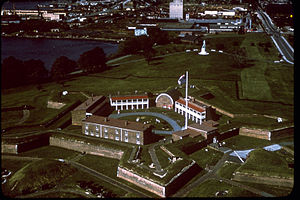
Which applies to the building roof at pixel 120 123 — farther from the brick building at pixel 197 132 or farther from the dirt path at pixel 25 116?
the dirt path at pixel 25 116

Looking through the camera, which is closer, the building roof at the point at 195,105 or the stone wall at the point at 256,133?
the stone wall at the point at 256,133

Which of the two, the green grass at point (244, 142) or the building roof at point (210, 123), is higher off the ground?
the building roof at point (210, 123)

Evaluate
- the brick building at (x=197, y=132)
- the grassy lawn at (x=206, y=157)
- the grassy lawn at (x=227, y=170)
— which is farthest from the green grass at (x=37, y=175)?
the grassy lawn at (x=227, y=170)

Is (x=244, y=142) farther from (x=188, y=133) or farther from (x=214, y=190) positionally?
(x=214, y=190)

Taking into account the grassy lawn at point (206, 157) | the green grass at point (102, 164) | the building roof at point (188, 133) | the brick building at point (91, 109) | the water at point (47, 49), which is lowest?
the green grass at point (102, 164)

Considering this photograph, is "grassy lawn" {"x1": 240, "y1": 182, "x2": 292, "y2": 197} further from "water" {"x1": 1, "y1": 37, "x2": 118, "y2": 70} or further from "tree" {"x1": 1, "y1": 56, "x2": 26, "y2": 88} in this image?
"water" {"x1": 1, "y1": 37, "x2": 118, "y2": 70}

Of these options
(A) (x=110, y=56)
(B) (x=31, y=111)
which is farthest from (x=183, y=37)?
(B) (x=31, y=111)

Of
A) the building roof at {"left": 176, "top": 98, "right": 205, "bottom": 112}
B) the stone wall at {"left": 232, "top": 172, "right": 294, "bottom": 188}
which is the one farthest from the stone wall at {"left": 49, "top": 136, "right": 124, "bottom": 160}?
the building roof at {"left": 176, "top": 98, "right": 205, "bottom": 112}
